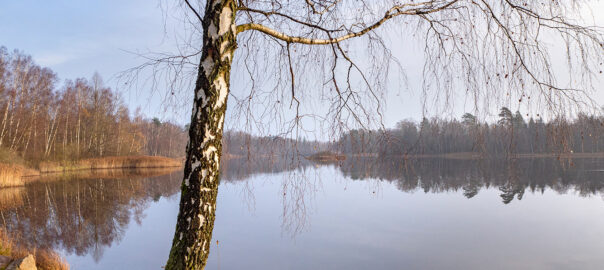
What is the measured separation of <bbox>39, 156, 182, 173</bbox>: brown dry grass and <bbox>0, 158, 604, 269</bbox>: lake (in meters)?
10.6

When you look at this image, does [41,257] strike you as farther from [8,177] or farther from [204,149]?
[8,177]

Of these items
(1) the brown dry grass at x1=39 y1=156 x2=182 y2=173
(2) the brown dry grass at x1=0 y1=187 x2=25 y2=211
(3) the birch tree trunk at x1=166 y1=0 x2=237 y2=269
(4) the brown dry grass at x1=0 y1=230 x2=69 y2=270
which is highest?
(3) the birch tree trunk at x1=166 y1=0 x2=237 y2=269

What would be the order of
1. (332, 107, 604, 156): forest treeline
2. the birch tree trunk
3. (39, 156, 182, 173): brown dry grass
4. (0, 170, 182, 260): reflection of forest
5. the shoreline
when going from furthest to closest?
(39, 156, 182, 173): brown dry grass, the shoreline, (0, 170, 182, 260): reflection of forest, the birch tree trunk, (332, 107, 604, 156): forest treeline

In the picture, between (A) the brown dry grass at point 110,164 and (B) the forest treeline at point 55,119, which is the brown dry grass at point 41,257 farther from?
(A) the brown dry grass at point 110,164

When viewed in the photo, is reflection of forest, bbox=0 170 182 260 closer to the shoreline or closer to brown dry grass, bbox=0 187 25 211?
brown dry grass, bbox=0 187 25 211

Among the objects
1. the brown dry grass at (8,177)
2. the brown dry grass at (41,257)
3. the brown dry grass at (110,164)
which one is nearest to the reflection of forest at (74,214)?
the brown dry grass at (41,257)

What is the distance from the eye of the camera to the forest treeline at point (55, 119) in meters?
19.9

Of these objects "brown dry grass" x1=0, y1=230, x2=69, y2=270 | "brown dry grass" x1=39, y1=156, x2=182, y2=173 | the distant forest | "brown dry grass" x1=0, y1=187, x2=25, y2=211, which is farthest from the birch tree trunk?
"brown dry grass" x1=39, y1=156, x2=182, y2=173

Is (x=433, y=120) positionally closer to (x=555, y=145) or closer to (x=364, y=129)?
(x=364, y=129)

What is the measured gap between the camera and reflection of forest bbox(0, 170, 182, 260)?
7156 mm

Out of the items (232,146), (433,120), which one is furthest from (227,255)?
(433,120)

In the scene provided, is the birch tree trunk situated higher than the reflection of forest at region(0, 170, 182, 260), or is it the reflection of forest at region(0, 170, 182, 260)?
the birch tree trunk

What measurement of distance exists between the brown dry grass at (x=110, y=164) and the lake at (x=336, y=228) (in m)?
10.6

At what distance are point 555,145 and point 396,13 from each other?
1328 millimetres
